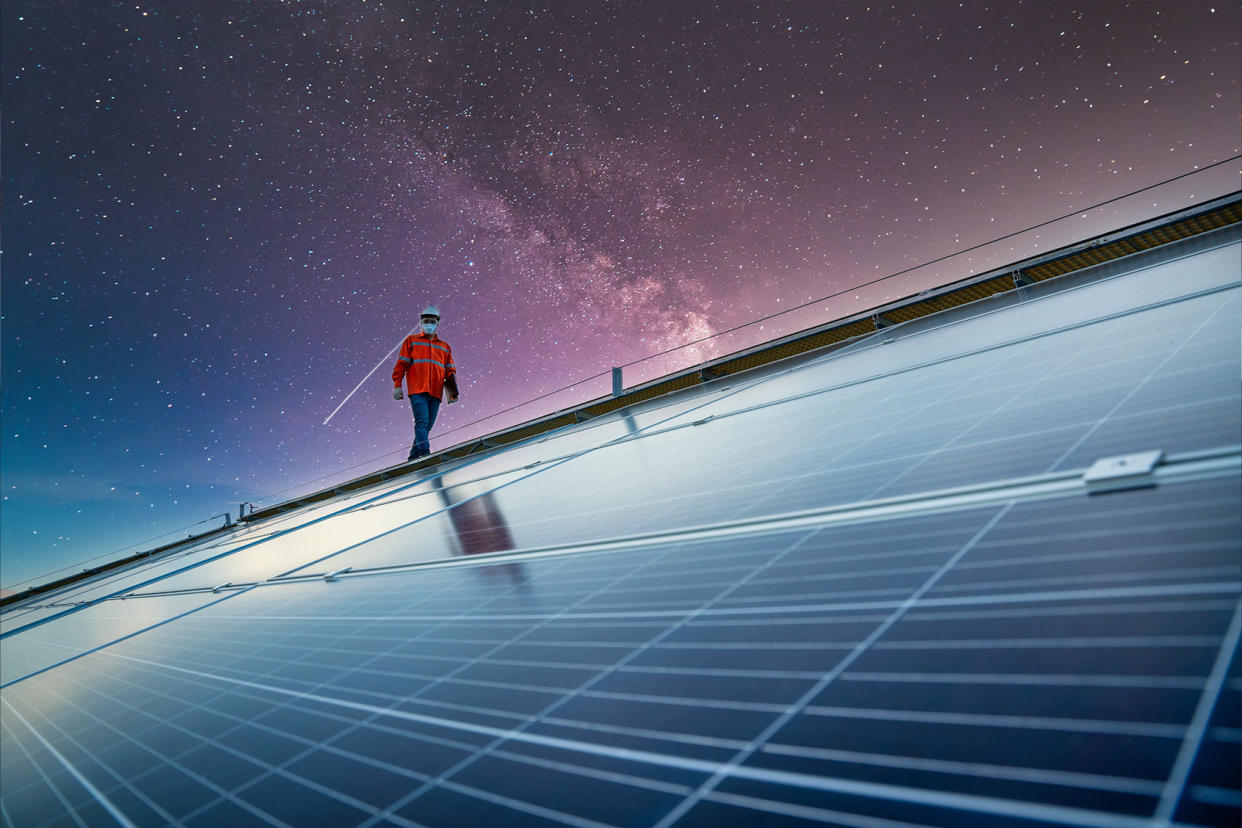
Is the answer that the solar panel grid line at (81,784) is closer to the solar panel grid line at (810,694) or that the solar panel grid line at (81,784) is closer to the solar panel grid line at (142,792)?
the solar panel grid line at (142,792)

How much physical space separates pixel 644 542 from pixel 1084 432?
1835mm

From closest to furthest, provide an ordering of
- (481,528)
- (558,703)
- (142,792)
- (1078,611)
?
1. (1078,611)
2. (558,703)
3. (142,792)
4. (481,528)

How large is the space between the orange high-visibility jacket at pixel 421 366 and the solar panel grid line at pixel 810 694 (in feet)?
40.8

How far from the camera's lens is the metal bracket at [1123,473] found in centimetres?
177

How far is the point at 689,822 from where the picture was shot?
1.07m

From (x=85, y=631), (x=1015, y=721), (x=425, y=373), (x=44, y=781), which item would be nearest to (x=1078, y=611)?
(x=1015, y=721)

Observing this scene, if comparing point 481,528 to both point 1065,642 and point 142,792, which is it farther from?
point 1065,642

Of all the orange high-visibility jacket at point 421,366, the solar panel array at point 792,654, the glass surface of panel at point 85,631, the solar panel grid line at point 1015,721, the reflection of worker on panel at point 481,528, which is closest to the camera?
the solar panel grid line at point 1015,721

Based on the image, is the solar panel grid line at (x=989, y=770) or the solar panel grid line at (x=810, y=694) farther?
the solar panel grid line at (x=810, y=694)

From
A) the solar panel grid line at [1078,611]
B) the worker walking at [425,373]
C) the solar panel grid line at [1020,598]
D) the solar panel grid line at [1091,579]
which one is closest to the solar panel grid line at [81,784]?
the solar panel grid line at [1020,598]

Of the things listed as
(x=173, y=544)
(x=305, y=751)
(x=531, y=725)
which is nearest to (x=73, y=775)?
(x=305, y=751)

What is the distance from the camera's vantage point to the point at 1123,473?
180cm

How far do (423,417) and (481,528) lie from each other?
29.2ft

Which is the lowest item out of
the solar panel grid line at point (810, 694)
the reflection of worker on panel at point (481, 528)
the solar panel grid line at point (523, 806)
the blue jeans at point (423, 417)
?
the solar panel grid line at point (523, 806)
